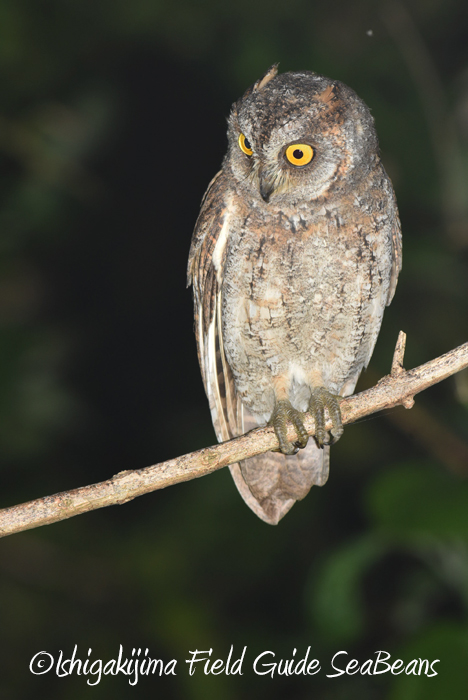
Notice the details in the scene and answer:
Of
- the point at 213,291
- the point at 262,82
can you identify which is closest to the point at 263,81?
the point at 262,82

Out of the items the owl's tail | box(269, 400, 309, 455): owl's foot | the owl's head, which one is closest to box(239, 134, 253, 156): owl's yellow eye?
the owl's head

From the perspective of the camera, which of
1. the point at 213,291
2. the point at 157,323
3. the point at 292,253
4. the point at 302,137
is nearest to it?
the point at 302,137

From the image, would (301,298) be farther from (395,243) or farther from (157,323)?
(157,323)

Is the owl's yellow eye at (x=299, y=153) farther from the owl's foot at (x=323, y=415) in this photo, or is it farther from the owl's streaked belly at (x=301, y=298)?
the owl's foot at (x=323, y=415)

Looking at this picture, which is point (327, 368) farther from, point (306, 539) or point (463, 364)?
point (306, 539)

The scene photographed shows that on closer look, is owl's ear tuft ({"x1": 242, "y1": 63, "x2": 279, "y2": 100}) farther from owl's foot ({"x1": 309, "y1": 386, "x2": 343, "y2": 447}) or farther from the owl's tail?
the owl's tail

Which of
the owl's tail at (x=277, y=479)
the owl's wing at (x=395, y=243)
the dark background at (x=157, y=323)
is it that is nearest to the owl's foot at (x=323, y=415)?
the owl's tail at (x=277, y=479)
